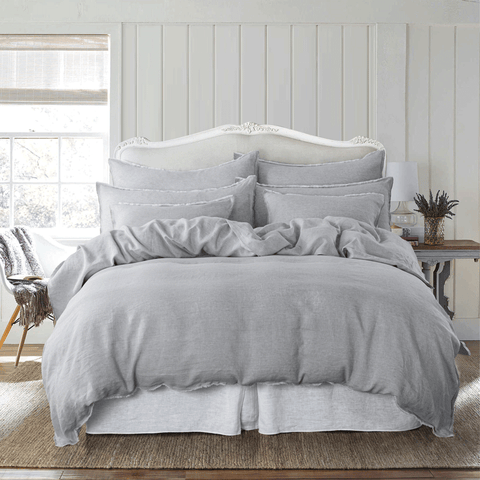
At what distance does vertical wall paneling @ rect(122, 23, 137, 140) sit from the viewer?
12.2 ft

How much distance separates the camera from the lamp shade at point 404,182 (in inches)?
134

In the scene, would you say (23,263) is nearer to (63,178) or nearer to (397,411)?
(63,178)

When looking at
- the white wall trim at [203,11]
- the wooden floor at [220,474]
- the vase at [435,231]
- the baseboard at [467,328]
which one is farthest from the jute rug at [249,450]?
the white wall trim at [203,11]

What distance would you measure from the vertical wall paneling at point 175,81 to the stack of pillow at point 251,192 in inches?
25.2

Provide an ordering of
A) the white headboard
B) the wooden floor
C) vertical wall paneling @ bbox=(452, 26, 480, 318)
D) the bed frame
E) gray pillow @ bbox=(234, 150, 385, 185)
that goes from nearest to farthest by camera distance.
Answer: the wooden floor
the bed frame
gray pillow @ bbox=(234, 150, 385, 185)
the white headboard
vertical wall paneling @ bbox=(452, 26, 480, 318)

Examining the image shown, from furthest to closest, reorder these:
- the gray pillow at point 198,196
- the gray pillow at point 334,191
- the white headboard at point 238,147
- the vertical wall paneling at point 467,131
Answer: the vertical wall paneling at point 467,131 → the white headboard at point 238,147 → the gray pillow at point 334,191 → the gray pillow at point 198,196

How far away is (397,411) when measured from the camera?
1.87m

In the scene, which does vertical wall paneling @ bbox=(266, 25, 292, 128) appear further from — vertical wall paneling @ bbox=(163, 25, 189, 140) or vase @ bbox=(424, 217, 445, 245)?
vase @ bbox=(424, 217, 445, 245)

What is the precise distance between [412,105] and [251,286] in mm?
2592

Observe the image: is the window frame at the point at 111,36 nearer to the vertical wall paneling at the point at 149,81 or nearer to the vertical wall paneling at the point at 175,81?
the vertical wall paneling at the point at 149,81

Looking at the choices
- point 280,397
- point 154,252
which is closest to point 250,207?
point 154,252

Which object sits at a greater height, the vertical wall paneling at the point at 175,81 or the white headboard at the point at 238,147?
the vertical wall paneling at the point at 175,81

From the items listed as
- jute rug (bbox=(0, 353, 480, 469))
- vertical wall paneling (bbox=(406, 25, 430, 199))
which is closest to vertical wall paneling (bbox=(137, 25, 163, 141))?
vertical wall paneling (bbox=(406, 25, 430, 199))

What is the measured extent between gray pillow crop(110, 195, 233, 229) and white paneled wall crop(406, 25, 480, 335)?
176 cm
